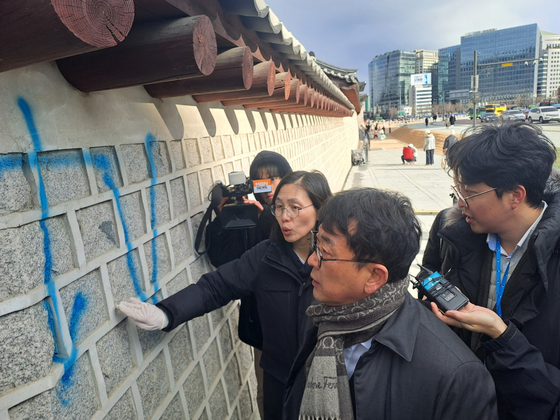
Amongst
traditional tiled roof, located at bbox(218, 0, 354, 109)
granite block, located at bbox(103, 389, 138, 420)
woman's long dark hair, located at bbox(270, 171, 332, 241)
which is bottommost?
granite block, located at bbox(103, 389, 138, 420)

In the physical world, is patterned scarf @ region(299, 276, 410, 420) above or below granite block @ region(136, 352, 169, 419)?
above

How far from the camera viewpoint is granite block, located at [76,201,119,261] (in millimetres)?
1314

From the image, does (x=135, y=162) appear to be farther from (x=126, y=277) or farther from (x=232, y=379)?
(x=232, y=379)

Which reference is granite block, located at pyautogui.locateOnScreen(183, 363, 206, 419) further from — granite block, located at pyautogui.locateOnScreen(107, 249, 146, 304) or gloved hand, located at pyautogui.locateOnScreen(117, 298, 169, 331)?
granite block, located at pyautogui.locateOnScreen(107, 249, 146, 304)

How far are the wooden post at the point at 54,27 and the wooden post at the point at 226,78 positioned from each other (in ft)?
2.35

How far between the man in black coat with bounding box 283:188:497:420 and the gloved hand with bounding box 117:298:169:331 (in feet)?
2.21

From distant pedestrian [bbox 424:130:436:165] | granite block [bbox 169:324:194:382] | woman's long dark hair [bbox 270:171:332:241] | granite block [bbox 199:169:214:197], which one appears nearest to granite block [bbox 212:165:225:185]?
granite block [bbox 199:169:214:197]

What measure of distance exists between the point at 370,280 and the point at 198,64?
2.96ft

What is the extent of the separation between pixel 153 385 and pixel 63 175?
3.30 feet

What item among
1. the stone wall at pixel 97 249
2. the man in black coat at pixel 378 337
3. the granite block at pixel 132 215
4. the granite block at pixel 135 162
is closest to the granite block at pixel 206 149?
the stone wall at pixel 97 249

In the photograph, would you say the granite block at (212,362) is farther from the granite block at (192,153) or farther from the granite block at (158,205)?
the granite block at (192,153)

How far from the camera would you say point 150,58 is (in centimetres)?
121

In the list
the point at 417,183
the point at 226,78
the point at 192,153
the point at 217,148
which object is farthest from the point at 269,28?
the point at 417,183

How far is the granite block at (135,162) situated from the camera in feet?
5.21
